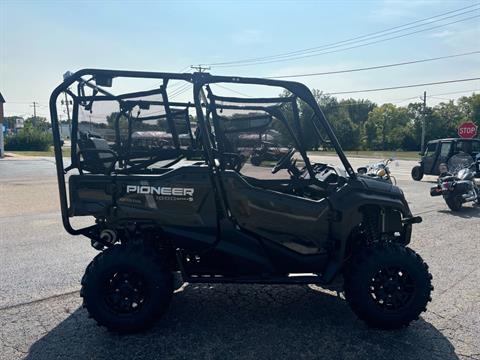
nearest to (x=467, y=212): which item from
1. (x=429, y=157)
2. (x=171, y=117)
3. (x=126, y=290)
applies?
(x=429, y=157)

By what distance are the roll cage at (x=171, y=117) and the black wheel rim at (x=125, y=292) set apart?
1.99 ft

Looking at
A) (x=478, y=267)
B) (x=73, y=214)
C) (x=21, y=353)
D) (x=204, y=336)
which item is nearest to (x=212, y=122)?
(x=73, y=214)

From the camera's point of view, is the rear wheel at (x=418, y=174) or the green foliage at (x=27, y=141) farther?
the green foliage at (x=27, y=141)

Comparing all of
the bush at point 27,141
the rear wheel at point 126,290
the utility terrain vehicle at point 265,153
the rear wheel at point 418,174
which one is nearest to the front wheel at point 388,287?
the utility terrain vehicle at point 265,153

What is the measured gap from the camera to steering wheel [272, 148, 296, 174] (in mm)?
3850

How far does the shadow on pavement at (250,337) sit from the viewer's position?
125 inches

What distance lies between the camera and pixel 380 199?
3637mm

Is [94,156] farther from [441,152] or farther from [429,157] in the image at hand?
[429,157]

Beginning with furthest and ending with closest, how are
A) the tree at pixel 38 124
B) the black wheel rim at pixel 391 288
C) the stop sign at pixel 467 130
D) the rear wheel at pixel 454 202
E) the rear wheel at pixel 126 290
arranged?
the tree at pixel 38 124 < the stop sign at pixel 467 130 < the rear wheel at pixel 454 202 < the black wheel rim at pixel 391 288 < the rear wheel at pixel 126 290

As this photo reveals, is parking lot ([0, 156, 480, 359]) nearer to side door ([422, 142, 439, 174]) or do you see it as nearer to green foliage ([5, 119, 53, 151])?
side door ([422, 142, 439, 174])

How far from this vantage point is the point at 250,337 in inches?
135

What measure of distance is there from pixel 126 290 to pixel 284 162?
182cm

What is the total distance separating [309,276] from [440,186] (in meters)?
7.44

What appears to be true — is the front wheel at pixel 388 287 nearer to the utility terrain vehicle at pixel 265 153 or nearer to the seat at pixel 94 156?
the utility terrain vehicle at pixel 265 153
